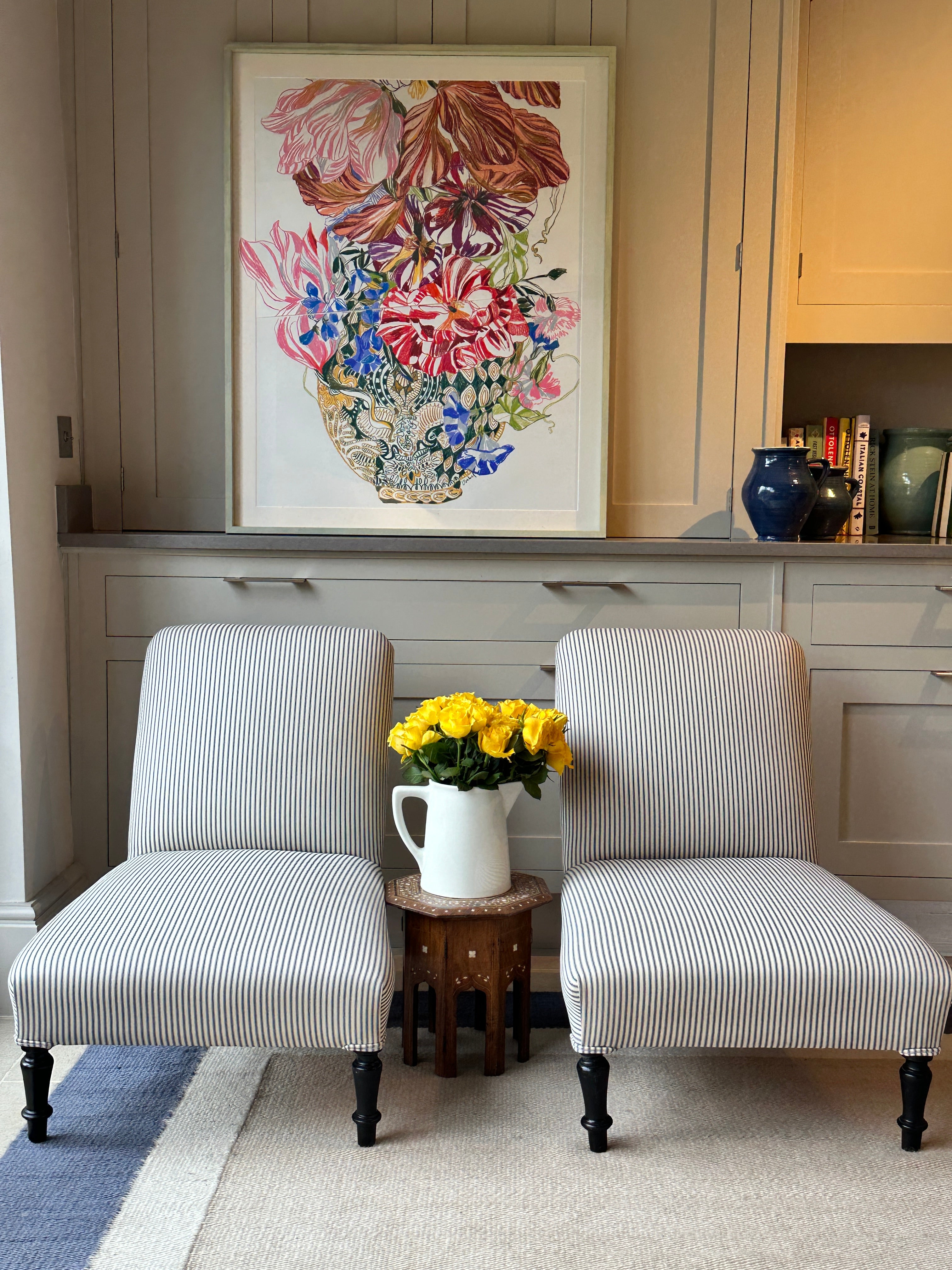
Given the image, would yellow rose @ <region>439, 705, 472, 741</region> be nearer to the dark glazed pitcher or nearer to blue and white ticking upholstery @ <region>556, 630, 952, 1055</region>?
blue and white ticking upholstery @ <region>556, 630, 952, 1055</region>

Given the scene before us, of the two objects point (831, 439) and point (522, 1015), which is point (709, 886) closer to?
point (522, 1015)

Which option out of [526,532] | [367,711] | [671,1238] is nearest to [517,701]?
[367,711]

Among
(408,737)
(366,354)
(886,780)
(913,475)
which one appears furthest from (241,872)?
(913,475)

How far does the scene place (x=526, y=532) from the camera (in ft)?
8.12

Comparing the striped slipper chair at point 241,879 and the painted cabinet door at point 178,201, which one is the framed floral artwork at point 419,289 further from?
the striped slipper chair at point 241,879

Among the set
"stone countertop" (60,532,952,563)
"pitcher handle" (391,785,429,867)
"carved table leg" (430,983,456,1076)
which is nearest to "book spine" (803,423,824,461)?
"stone countertop" (60,532,952,563)

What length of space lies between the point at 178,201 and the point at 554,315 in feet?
3.14

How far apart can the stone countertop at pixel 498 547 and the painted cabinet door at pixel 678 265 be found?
10.0 inches

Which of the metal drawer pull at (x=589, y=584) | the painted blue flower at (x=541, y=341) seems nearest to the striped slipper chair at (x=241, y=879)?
the metal drawer pull at (x=589, y=584)

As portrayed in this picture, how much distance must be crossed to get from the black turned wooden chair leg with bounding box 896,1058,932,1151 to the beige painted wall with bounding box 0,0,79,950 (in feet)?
5.85

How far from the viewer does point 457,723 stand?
186 cm

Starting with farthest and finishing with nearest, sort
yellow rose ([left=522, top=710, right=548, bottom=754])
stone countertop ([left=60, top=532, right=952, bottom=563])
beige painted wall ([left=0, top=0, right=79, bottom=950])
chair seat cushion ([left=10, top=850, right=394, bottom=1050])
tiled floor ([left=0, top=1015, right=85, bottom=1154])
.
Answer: stone countertop ([left=60, top=532, right=952, bottom=563]) < beige painted wall ([left=0, top=0, right=79, bottom=950]) < yellow rose ([left=522, top=710, right=548, bottom=754]) < tiled floor ([left=0, top=1015, right=85, bottom=1154]) < chair seat cushion ([left=10, top=850, right=394, bottom=1050])

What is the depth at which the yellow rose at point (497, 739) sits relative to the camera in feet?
6.08

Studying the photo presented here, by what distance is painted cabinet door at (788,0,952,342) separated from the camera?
257cm
